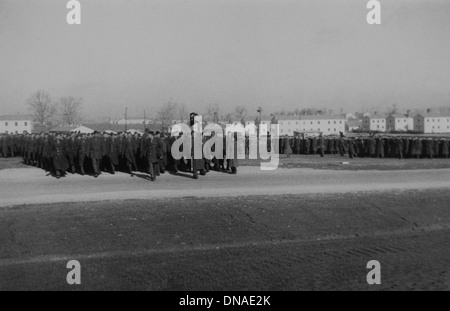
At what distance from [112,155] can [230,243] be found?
343 inches

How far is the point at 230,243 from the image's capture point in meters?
10.6

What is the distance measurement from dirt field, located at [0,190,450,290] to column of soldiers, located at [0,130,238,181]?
4.39 metres

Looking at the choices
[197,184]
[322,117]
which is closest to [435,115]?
[322,117]

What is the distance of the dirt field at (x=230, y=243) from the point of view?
8297 millimetres

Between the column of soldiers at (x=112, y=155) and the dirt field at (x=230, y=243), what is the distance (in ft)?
14.4

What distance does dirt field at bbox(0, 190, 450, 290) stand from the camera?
8.30m

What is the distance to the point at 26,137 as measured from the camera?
22.5 m

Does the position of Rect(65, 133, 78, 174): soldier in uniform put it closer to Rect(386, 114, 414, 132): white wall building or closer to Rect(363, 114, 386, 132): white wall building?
Rect(386, 114, 414, 132): white wall building

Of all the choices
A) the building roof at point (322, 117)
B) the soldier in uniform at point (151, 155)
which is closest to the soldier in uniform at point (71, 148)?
the soldier in uniform at point (151, 155)

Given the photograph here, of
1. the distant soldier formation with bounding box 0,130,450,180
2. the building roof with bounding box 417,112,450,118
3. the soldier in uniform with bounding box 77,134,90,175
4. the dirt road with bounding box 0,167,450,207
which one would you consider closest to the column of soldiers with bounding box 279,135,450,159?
the dirt road with bounding box 0,167,450,207

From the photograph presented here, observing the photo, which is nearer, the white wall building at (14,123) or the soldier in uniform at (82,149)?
the soldier in uniform at (82,149)

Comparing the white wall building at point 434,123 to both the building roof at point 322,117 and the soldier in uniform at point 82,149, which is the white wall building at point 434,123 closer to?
the building roof at point 322,117

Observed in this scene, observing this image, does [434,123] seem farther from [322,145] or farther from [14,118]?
[14,118]
